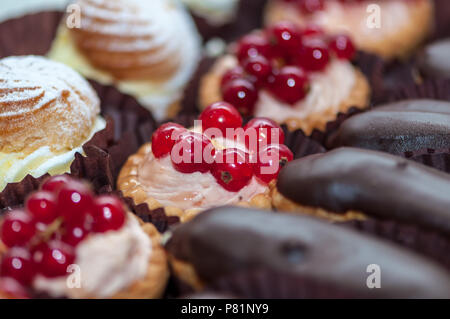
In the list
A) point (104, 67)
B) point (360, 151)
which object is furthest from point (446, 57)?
point (104, 67)

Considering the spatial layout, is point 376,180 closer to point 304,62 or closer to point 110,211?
point 110,211

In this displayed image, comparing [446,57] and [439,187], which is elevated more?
[446,57]

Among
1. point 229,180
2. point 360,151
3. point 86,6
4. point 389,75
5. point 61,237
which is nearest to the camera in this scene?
point 61,237

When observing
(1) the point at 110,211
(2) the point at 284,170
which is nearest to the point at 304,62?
(2) the point at 284,170

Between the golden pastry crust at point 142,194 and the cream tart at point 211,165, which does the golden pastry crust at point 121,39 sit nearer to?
the golden pastry crust at point 142,194

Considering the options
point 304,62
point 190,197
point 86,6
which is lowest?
point 190,197

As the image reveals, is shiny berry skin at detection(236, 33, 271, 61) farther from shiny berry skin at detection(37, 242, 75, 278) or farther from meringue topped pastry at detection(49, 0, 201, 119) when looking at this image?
shiny berry skin at detection(37, 242, 75, 278)

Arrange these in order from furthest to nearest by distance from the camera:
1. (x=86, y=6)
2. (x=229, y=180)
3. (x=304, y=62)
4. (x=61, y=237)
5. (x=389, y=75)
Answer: (x=389, y=75)
(x=86, y=6)
(x=304, y=62)
(x=229, y=180)
(x=61, y=237)

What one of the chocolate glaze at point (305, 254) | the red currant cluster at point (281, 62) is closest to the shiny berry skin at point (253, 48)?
the red currant cluster at point (281, 62)

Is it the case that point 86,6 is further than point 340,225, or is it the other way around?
point 86,6
